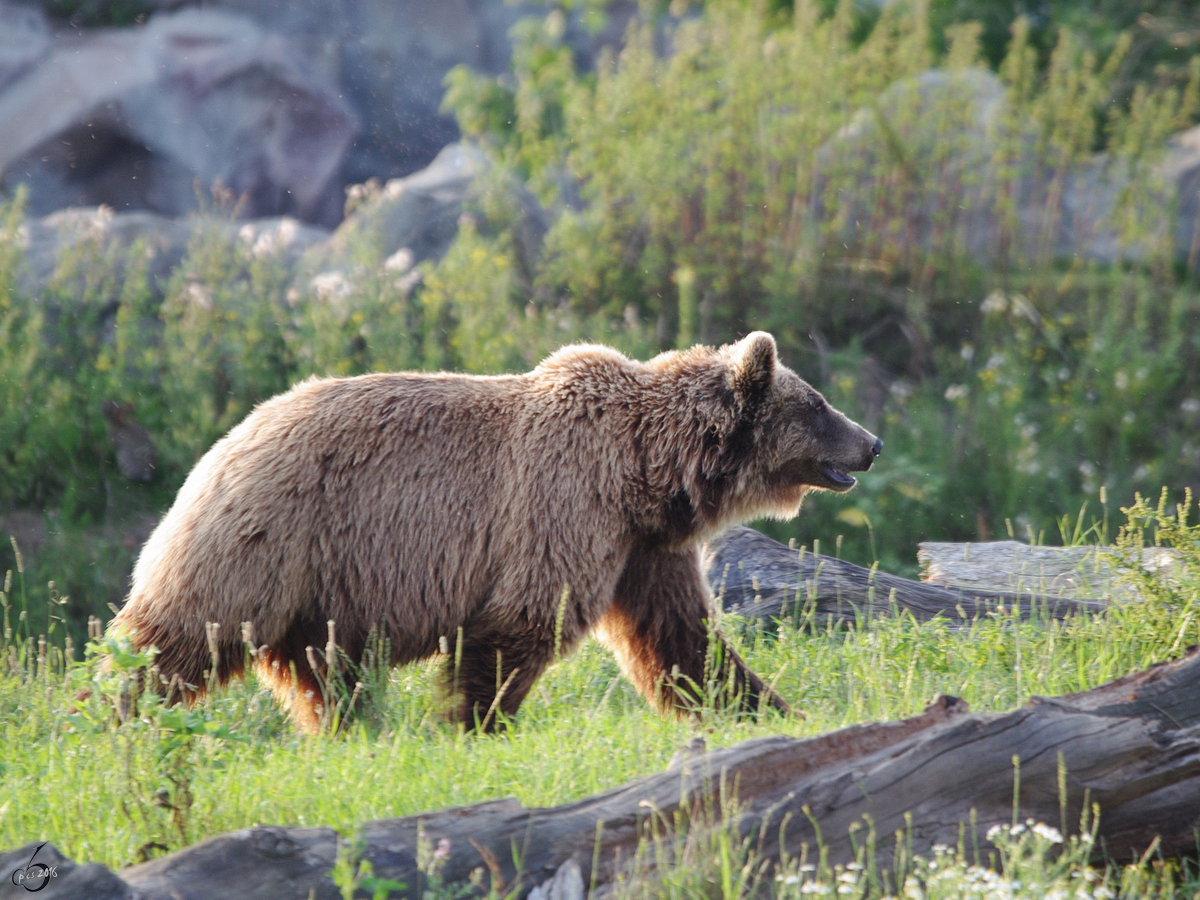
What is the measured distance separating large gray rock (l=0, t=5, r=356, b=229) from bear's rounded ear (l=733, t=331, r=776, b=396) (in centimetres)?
1194

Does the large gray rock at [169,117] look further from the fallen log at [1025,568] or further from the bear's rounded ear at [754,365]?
the bear's rounded ear at [754,365]

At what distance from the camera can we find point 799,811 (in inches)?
104

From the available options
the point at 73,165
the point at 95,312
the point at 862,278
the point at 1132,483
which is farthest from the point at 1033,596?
the point at 73,165

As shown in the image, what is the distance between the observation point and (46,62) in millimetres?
15477

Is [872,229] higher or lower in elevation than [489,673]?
higher

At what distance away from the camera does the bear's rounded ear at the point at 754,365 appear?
14.8 feet

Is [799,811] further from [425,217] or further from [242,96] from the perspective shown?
[242,96]

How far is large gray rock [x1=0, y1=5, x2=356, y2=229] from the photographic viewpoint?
50.0ft

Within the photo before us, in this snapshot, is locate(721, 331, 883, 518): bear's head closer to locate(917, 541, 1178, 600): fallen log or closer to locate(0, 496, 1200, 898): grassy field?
locate(0, 496, 1200, 898): grassy field

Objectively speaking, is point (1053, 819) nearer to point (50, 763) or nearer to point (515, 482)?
point (515, 482)

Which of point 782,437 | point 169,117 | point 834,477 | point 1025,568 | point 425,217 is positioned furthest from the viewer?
point 169,117

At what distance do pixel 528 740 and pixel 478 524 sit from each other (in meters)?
0.76

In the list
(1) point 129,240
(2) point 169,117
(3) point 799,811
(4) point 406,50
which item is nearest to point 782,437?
(3) point 799,811

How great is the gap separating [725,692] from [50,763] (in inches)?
89.1
